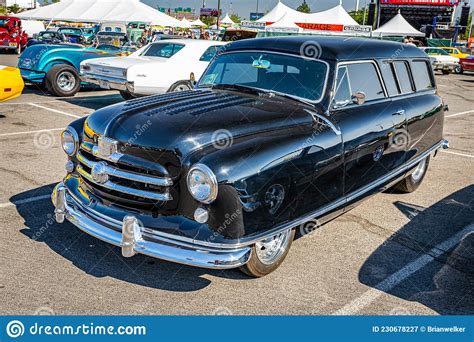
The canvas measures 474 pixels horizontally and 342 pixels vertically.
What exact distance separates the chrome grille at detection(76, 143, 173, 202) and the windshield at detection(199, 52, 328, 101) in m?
1.65

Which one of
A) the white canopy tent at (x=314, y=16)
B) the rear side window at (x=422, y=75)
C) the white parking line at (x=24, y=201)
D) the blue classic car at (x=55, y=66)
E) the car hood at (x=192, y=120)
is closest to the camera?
the car hood at (x=192, y=120)

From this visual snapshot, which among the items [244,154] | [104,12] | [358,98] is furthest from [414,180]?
[104,12]

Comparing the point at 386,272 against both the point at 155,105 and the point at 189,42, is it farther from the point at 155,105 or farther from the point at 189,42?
the point at 189,42

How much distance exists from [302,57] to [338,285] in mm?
2103

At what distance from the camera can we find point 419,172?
6391 mm

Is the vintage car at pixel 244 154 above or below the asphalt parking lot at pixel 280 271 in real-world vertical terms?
above

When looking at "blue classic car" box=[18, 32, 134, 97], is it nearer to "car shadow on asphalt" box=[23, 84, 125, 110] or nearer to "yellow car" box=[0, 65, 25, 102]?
"car shadow on asphalt" box=[23, 84, 125, 110]

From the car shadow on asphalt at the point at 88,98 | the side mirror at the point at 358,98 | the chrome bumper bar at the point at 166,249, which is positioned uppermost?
the side mirror at the point at 358,98

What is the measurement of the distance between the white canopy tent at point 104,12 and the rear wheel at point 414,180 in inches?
689

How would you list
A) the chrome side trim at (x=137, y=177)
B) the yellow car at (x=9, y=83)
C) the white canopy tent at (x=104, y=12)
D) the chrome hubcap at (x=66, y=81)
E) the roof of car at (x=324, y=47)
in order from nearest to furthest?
the chrome side trim at (x=137, y=177)
the roof of car at (x=324, y=47)
the yellow car at (x=9, y=83)
the chrome hubcap at (x=66, y=81)
the white canopy tent at (x=104, y=12)

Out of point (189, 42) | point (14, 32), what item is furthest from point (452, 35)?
point (189, 42)

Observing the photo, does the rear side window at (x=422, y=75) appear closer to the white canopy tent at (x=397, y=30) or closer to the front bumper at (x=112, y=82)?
the front bumper at (x=112, y=82)

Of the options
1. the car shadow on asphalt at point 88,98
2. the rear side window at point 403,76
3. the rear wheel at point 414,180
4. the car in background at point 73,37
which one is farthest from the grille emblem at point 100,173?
the car in background at point 73,37

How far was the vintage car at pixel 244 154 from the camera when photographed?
3318 mm
